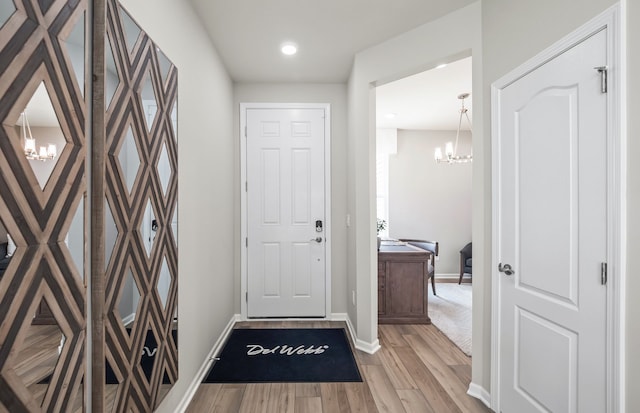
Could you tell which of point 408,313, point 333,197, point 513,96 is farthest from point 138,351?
point 408,313

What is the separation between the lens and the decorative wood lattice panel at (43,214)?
Result: 840 millimetres

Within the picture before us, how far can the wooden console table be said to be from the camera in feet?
12.2

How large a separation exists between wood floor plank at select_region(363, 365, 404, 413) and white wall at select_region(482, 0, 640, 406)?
22.9 inches

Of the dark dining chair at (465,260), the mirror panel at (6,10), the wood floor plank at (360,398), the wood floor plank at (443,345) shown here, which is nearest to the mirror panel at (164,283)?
the mirror panel at (6,10)

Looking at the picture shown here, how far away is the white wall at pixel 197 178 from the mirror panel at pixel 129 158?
21.7 inches

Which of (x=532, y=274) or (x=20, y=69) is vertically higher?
(x=20, y=69)

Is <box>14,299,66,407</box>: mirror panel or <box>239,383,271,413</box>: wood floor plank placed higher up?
<box>14,299,66,407</box>: mirror panel

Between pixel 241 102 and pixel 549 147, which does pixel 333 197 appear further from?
pixel 549 147

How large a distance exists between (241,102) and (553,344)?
3.48m

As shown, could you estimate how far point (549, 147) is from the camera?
5.53ft

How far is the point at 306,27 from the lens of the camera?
2.63 metres

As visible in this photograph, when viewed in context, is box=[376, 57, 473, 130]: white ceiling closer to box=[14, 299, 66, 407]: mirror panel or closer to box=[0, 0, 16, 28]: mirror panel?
box=[0, 0, 16, 28]: mirror panel

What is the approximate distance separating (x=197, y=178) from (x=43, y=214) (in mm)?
1485

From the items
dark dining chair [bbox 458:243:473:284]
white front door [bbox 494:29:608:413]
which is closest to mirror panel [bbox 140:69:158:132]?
white front door [bbox 494:29:608:413]
